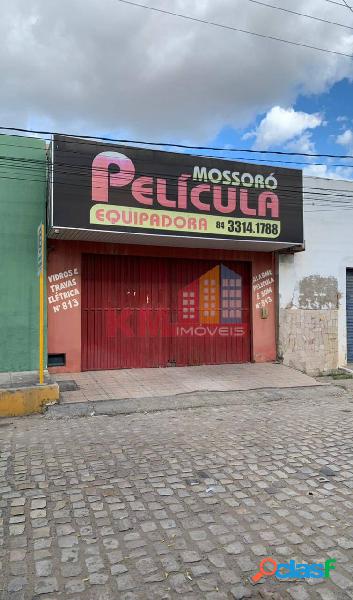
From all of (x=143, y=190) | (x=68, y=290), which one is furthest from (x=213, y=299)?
(x=68, y=290)

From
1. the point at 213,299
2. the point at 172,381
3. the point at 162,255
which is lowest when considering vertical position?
the point at 172,381

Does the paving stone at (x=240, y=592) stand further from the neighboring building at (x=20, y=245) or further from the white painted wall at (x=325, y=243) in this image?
the white painted wall at (x=325, y=243)

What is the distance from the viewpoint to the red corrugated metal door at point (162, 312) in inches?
379

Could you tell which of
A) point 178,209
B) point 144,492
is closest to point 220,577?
point 144,492

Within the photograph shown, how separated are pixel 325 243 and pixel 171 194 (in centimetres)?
469

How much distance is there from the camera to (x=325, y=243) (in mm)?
11430

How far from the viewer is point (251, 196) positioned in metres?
9.62

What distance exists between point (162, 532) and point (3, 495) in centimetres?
152

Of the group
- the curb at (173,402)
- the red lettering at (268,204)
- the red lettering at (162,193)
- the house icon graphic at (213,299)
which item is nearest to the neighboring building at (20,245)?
the curb at (173,402)

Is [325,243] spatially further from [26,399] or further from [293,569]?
[293,569]

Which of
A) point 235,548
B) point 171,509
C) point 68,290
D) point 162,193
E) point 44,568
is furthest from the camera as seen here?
point 68,290

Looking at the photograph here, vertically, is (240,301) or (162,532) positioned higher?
(240,301)

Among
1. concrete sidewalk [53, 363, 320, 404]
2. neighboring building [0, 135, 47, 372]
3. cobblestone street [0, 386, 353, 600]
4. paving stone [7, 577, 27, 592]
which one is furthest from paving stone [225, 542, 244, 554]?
neighboring building [0, 135, 47, 372]

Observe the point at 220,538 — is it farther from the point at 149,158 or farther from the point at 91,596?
the point at 149,158
